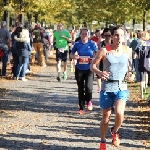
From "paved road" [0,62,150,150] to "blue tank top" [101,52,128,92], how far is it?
3.37 ft

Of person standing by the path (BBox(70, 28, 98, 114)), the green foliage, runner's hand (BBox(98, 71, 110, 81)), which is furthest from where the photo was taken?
the green foliage

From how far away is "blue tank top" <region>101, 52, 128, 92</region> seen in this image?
7.70 meters

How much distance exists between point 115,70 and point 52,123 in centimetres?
285

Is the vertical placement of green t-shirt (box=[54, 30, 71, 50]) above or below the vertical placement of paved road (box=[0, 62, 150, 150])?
above

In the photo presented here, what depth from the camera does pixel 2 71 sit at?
62.3ft

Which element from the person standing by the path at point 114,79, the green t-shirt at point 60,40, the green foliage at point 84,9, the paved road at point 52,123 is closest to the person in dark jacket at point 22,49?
the green t-shirt at point 60,40

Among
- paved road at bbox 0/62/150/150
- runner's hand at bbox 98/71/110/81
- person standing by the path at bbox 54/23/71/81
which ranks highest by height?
runner's hand at bbox 98/71/110/81

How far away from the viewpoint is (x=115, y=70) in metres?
7.73

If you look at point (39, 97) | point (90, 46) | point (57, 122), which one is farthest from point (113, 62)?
point (39, 97)

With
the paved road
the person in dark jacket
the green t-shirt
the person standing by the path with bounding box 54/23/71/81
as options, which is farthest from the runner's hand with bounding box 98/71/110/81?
the person in dark jacket

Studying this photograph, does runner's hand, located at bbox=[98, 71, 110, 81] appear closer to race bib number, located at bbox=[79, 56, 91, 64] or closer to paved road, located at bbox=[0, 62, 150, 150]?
paved road, located at bbox=[0, 62, 150, 150]

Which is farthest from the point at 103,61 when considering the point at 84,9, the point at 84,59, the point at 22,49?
the point at 84,9

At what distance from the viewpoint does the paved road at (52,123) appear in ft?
27.3

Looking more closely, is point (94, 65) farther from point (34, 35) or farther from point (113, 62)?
point (34, 35)
